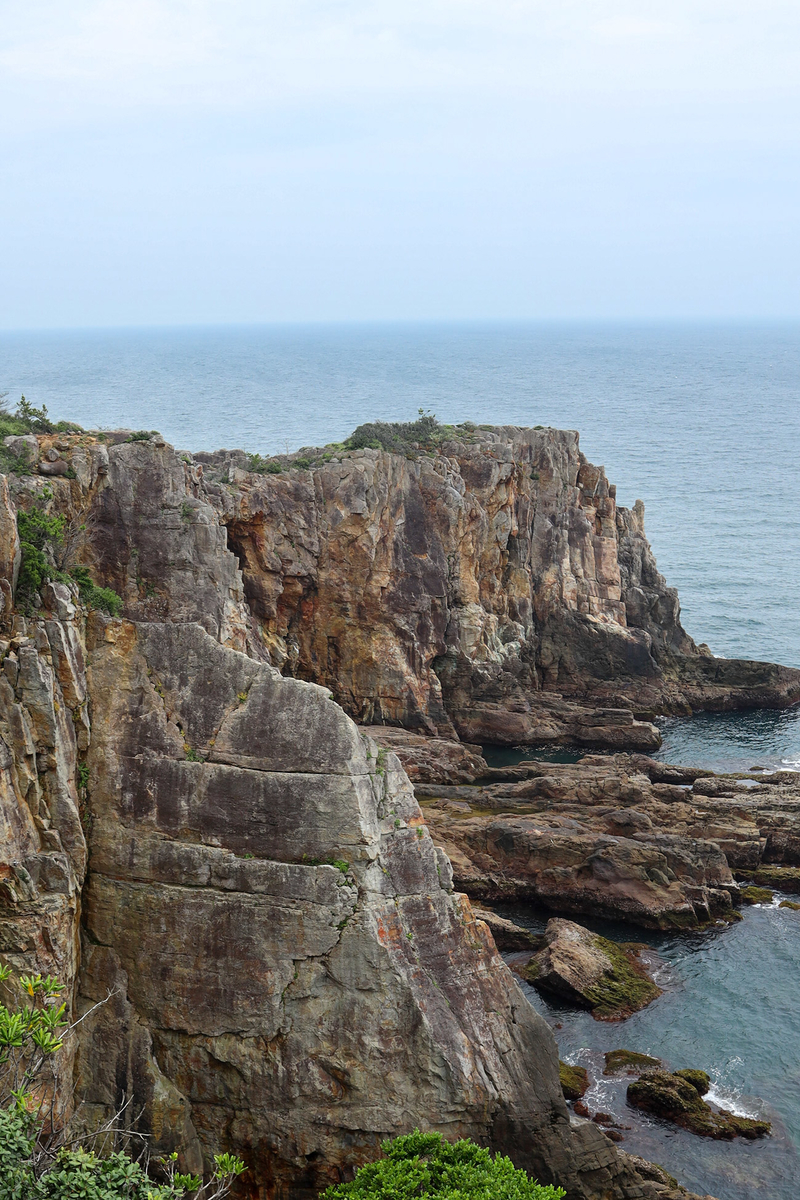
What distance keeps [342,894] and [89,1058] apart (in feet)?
23.9

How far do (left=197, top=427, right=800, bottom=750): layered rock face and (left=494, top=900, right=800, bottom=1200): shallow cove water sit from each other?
19.8 meters

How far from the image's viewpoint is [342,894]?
28000 mm

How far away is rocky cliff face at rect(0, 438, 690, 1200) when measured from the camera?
27.6 m

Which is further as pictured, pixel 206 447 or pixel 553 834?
pixel 206 447

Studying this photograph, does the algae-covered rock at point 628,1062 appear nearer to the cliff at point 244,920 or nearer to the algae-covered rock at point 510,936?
the algae-covered rock at point 510,936

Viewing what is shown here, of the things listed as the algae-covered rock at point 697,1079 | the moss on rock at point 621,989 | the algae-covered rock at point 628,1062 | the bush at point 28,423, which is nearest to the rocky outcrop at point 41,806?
the bush at point 28,423

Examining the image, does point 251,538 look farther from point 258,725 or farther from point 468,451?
point 258,725

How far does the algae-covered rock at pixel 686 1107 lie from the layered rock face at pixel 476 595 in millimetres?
29593

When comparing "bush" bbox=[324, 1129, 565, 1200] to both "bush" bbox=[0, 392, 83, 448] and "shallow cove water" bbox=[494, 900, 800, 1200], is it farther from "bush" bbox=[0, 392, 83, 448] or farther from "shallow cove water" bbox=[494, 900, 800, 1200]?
"bush" bbox=[0, 392, 83, 448]

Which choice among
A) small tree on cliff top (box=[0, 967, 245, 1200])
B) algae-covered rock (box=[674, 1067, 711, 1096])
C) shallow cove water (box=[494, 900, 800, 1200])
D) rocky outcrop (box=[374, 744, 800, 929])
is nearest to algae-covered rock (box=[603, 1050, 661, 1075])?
shallow cove water (box=[494, 900, 800, 1200])

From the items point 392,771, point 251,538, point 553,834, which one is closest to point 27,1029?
point 392,771

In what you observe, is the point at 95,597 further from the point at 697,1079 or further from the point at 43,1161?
the point at 697,1079

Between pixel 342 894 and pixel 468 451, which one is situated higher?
pixel 468 451

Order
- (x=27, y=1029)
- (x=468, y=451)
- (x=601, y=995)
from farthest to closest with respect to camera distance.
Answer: (x=468, y=451), (x=601, y=995), (x=27, y=1029)
